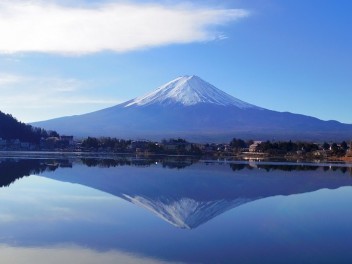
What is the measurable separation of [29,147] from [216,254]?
4336 centimetres

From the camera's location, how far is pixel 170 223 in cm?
753

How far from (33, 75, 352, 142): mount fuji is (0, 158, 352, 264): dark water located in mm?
67830

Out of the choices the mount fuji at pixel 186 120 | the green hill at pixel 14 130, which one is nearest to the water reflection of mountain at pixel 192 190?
the green hill at pixel 14 130

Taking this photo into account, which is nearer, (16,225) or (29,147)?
(16,225)

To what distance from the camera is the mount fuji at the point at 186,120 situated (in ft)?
288

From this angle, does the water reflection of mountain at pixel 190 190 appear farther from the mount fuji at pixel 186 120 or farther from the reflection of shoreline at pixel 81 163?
the mount fuji at pixel 186 120

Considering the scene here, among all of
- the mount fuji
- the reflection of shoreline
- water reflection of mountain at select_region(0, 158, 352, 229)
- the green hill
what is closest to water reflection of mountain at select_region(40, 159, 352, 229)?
water reflection of mountain at select_region(0, 158, 352, 229)

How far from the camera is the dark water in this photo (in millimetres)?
5613

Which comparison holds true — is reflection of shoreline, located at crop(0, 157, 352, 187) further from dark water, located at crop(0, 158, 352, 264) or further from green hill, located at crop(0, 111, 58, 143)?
green hill, located at crop(0, 111, 58, 143)

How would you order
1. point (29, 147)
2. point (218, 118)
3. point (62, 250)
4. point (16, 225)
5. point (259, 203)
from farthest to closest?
point (218, 118) → point (29, 147) → point (259, 203) → point (16, 225) → point (62, 250)

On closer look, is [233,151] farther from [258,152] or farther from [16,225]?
[16,225]

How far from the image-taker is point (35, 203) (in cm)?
938

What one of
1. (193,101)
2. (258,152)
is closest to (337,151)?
(258,152)

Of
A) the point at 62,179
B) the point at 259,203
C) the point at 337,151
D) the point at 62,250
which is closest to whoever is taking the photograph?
the point at 62,250
